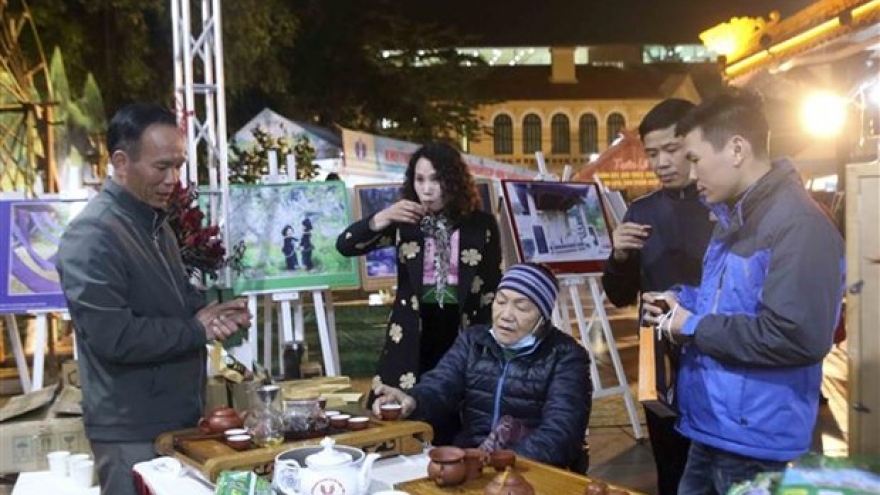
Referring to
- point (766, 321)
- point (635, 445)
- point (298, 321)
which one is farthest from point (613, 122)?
point (766, 321)

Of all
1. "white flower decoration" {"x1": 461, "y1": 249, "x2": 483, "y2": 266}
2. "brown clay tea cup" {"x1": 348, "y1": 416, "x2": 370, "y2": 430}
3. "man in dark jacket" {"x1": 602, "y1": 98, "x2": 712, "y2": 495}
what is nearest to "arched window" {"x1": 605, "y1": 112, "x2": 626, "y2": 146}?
"white flower decoration" {"x1": 461, "y1": 249, "x2": 483, "y2": 266}

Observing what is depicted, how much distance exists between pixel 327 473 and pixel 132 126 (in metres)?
1.08

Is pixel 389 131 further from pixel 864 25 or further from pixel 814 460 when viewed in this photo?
pixel 814 460

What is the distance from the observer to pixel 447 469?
5.96 ft

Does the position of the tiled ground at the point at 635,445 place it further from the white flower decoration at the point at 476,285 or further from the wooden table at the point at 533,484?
the wooden table at the point at 533,484

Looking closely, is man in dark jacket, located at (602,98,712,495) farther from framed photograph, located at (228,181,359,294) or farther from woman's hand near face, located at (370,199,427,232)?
framed photograph, located at (228,181,359,294)

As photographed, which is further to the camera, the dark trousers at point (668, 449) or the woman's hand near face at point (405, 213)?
the woman's hand near face at point (405, 213)

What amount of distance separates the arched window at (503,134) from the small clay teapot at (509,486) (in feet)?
108

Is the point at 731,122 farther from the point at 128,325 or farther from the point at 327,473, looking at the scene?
the point at 128,325

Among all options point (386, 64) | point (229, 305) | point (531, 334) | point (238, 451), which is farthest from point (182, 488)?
point (386, 64)

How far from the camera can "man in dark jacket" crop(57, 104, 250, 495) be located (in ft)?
6.89

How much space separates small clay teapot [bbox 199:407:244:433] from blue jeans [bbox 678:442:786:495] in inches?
42.4

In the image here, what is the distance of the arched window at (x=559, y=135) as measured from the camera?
3403cm

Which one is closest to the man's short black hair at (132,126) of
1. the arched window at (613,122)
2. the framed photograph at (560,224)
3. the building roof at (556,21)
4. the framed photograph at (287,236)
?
the framed photograph at (287,236)
